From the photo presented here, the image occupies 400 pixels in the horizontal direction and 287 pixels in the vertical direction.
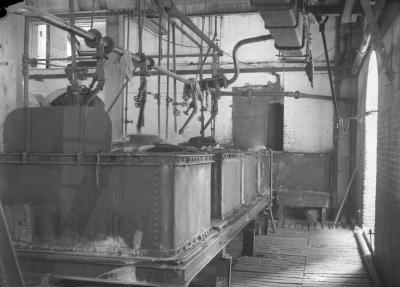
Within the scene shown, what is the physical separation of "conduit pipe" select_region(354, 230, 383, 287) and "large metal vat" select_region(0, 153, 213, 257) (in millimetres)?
3377

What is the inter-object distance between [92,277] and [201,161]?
1.48m

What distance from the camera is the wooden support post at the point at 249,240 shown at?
8156 millimetres

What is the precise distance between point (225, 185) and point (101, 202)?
202 cm

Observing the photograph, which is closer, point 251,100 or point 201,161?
point 201,161

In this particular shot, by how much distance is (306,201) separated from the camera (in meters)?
11.8

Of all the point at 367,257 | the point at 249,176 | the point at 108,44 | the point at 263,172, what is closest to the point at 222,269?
the point at 249,176

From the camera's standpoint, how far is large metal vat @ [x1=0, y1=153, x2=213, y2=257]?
3.74m

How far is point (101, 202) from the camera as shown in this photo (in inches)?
152

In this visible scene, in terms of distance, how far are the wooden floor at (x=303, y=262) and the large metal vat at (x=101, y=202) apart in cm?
307

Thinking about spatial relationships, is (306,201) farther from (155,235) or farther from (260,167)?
(155,235)

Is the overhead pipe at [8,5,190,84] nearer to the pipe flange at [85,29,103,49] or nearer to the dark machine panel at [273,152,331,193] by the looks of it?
the pipe flange at [85,29,103,49]

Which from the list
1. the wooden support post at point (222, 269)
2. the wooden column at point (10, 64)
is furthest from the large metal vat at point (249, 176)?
the wooden column at point (10, 64)

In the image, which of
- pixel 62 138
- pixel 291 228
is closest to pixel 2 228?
pixel 62 138

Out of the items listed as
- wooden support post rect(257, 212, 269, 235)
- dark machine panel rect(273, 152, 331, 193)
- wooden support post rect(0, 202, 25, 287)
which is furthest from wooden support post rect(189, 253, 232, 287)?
dark machine panel rect(273, 152, 331, 193)
